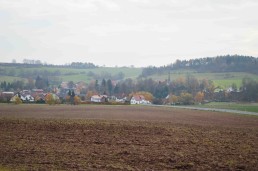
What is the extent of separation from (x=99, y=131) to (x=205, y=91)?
112m

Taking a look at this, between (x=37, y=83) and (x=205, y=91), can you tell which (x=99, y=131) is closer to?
(x=205, y=91)

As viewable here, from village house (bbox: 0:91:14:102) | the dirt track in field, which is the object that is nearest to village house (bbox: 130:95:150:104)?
village house (bbox: 0:91:14:102)

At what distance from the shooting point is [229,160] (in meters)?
20.2

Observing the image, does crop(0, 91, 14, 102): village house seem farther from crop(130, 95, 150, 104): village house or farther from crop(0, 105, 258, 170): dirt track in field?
crop(0, 105, 258, 170): dirt track in field

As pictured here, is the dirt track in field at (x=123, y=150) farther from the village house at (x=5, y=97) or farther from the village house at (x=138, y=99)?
the village house at (x=138, y=99)

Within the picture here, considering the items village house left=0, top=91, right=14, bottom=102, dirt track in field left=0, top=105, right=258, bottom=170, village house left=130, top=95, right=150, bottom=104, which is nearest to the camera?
dirt track in field left=0, top=105, right=258, bottom=170

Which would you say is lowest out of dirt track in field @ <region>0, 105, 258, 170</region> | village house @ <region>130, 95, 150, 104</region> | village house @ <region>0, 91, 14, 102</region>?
dirt track in field @ <region>0, 105, 258, 170</region>

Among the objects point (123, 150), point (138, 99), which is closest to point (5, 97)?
point (138, 99)

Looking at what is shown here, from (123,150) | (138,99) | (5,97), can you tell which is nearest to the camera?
(123,150)

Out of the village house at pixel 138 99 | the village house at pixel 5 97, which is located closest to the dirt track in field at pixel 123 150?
the village house at pixel 5 97

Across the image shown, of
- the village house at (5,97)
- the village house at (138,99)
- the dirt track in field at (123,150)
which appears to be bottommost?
the dirt track in field at (123,150)

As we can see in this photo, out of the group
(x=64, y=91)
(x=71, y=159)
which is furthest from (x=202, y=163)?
(x=64, y=91)

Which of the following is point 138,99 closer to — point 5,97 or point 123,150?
point 5,97

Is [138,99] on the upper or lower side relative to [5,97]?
lower
